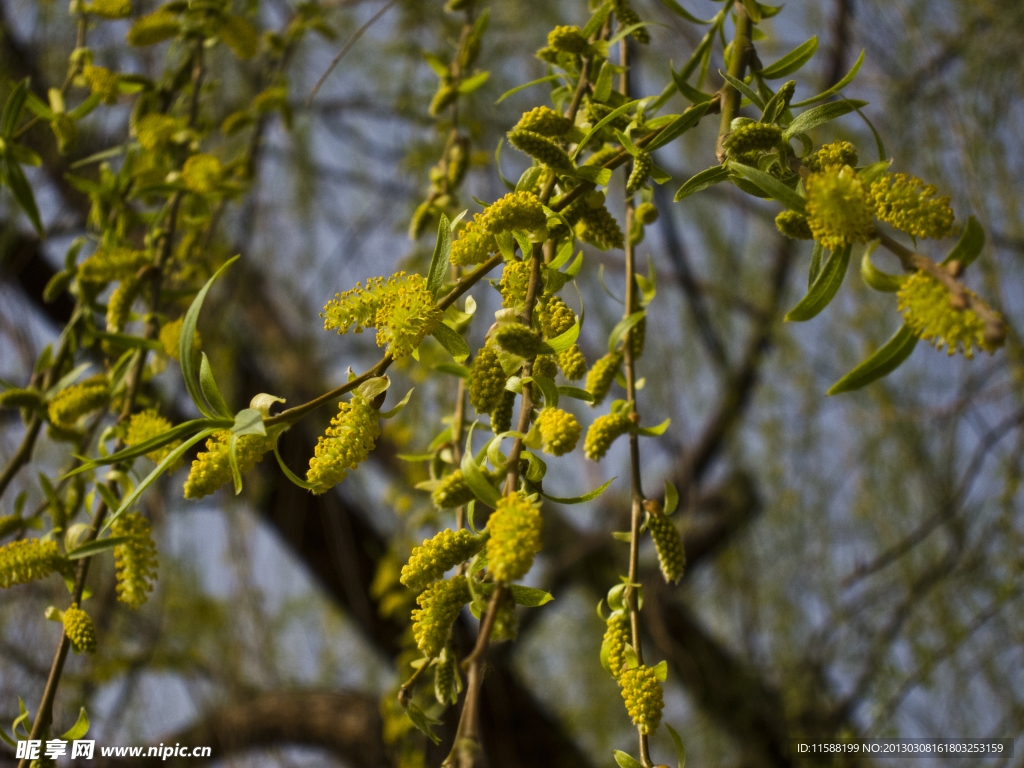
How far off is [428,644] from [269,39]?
2.70ft

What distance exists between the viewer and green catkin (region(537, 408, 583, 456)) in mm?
337

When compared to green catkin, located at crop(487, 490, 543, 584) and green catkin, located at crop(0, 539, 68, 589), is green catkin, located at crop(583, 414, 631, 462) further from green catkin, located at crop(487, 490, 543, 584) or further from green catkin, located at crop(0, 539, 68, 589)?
green catkin, located at crop(0, 539, 68, 589)

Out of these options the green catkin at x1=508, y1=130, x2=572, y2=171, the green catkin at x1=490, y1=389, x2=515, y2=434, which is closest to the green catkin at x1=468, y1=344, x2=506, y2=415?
the green catkin at x1=490, y1=389, x2=515, y2=434

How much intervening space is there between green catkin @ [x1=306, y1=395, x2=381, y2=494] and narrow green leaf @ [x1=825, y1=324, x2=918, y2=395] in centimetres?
21

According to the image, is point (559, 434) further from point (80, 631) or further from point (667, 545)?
point (80, 631)

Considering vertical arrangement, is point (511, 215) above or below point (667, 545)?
above

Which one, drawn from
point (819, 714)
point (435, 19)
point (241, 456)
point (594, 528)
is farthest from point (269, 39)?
point (819, 714)

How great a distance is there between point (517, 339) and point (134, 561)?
0.31 m

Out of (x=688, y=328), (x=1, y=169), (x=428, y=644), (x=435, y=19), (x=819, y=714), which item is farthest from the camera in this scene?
(x=688, y=328)

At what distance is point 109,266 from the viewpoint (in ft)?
2.07

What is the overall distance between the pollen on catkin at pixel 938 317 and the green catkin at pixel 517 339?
0.16 meters

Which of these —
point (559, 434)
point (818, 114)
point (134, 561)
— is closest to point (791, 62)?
point (818, 114)

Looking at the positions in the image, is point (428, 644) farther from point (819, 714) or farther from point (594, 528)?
point (594, 528)

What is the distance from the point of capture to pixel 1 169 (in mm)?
625
